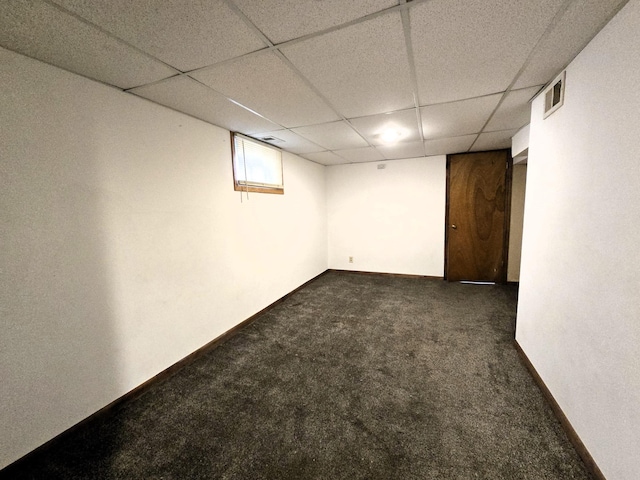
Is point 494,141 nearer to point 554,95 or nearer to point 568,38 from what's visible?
point 554,95

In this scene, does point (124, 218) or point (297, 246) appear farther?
point (297, 246)

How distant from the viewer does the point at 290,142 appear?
3385 mm

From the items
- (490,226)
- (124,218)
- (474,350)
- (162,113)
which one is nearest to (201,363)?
(124,218)

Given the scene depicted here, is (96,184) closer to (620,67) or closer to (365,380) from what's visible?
(365,380)

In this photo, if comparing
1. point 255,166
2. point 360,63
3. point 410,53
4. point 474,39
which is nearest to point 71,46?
point 360,63

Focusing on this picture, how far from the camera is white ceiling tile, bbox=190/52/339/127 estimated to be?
1.55 metres

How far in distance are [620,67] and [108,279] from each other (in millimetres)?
3174

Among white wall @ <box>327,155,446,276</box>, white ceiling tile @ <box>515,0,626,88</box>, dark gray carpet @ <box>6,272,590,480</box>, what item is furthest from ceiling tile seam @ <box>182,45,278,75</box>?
white wall @ <box>327,155,446,276</box>

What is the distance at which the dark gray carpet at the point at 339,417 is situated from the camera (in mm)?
1360

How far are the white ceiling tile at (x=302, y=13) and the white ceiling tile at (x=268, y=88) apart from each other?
243mm

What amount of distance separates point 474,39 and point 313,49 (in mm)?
875

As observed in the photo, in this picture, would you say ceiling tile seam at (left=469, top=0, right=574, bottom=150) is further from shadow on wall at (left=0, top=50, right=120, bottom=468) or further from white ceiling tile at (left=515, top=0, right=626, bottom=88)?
shadow on wall at (left=0, top=50, right=120, bottom=468)

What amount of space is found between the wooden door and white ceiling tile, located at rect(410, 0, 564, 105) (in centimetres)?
272

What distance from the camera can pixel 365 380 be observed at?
204 cm
